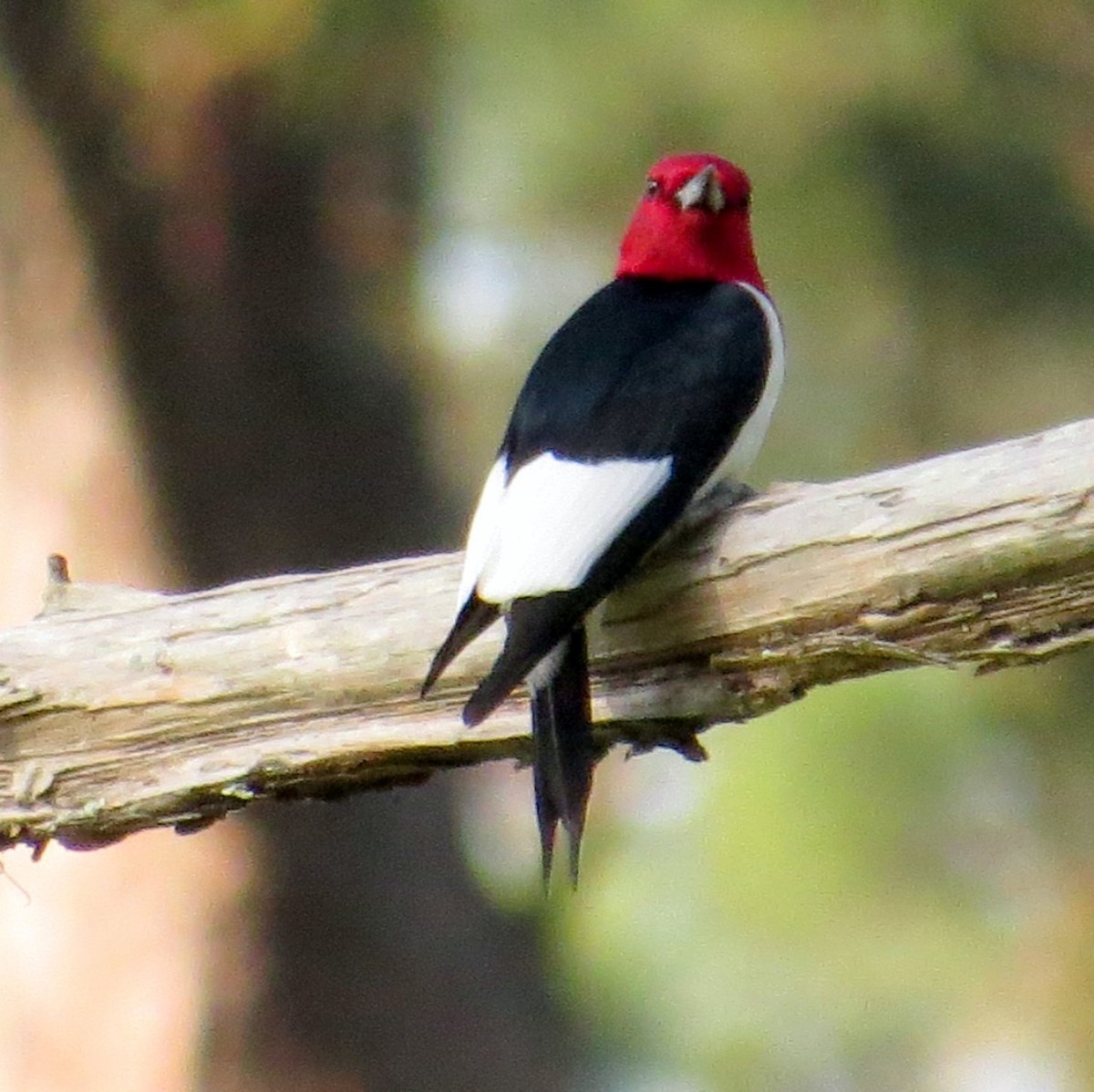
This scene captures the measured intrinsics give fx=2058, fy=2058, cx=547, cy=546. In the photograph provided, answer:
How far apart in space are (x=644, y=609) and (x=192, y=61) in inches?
100

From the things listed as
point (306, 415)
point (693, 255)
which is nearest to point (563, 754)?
point (693, 255)

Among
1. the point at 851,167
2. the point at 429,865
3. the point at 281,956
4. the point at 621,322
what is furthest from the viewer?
the point at 429,865

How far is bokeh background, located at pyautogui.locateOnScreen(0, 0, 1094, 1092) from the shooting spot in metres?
4.20

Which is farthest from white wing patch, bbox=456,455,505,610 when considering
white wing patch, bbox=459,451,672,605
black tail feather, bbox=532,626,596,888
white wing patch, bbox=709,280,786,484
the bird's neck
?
the bird's neck

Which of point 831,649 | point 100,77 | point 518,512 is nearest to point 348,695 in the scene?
point 518,512

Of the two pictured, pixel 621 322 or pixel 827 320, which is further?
pixel 827 320

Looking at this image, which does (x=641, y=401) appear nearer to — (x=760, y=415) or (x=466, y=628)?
(x=760, y=415)

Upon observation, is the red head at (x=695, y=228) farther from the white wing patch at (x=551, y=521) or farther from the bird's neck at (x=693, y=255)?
the white wing patch at (x=551, y=521)

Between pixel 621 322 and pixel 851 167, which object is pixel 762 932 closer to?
pixel 851 167

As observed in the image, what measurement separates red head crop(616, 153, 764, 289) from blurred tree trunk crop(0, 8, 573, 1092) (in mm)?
1707

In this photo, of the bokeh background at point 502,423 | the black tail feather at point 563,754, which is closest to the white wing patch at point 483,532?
the black tail feather at point 563,754

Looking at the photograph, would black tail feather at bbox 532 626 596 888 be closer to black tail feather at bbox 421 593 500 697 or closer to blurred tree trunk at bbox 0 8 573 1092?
black tail feather at bbox 421 593 500 697

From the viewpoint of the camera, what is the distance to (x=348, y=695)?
2.30 m

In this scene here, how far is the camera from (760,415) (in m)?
2.44
